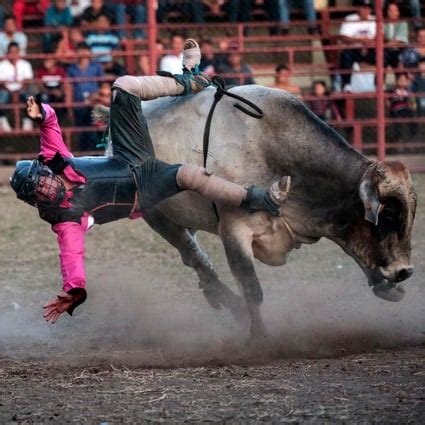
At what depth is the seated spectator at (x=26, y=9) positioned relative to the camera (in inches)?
587

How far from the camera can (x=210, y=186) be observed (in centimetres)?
624

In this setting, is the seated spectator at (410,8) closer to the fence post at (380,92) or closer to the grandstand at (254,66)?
the grandstand at (254,66)

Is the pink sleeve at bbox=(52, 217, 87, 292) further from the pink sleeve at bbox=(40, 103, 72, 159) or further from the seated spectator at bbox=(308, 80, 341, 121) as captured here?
the seated spectator at bbox=(308, 80, 341, 121)

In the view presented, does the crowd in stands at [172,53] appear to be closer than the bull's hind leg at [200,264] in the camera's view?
No

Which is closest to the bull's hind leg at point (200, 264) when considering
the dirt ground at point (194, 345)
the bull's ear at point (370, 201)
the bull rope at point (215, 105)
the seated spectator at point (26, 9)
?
the dirt ground at point (194, 345)

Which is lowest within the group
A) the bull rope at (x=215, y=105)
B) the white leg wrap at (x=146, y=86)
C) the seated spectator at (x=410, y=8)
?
the seated spectator at (x=410, y=8)

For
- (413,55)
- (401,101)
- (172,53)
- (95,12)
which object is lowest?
(401,101)

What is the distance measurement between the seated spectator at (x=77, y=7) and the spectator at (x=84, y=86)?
69 centimetres

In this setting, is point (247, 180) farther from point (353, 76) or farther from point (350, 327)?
point (353, 76)

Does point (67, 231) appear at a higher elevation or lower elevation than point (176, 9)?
lower

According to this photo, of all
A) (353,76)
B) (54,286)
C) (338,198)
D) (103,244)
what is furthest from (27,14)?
(338,198)

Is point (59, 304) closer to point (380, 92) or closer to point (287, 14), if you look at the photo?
point (380, 92)

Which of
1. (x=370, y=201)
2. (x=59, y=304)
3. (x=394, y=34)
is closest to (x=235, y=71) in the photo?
(x=394, y=34)

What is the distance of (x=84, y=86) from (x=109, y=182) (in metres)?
7.75
